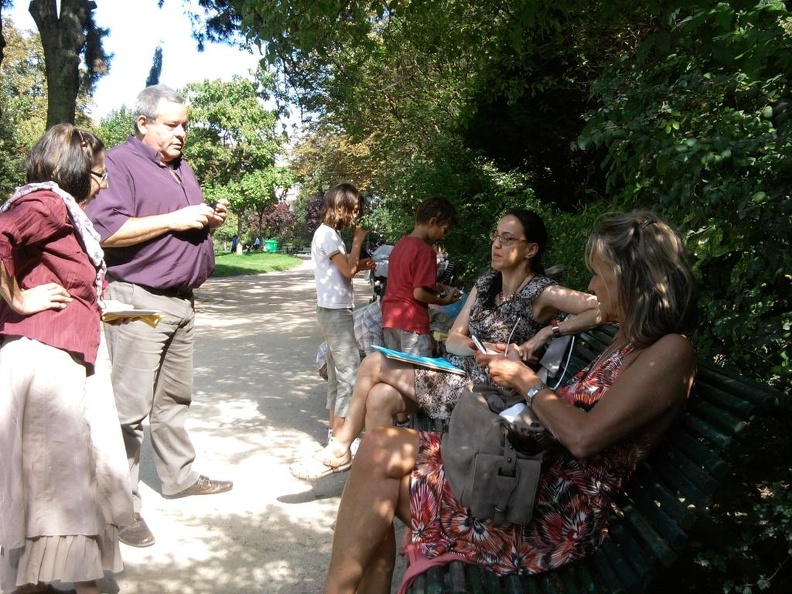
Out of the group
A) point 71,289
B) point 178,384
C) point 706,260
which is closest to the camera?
point 71,289

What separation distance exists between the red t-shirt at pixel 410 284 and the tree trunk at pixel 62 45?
32.0 ft

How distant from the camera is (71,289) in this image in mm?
3074

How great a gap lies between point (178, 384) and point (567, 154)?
862cm

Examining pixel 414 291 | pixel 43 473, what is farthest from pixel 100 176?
pixel 414 291

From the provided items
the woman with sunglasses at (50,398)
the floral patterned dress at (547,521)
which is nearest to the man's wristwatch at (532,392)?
the floral patterned dress at (547,521)

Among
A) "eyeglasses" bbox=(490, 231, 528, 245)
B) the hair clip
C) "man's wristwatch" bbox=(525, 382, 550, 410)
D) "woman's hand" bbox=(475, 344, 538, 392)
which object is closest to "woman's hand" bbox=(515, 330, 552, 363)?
"eyeglasses" bbox=(490, 231, 528, 245)

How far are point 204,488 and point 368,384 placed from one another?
1250mm

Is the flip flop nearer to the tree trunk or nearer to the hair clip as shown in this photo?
the hair clip

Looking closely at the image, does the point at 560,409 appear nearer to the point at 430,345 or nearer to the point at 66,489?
the point at 66,489

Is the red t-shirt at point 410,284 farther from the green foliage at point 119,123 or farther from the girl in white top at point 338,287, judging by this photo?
the green foliage at point 119,123

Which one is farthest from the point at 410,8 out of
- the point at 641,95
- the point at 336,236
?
the point at 641,95

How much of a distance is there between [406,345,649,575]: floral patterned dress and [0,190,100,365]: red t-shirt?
1.48 metres

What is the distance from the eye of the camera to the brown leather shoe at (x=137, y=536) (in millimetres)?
3752

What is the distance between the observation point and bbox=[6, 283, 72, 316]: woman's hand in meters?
2.88
